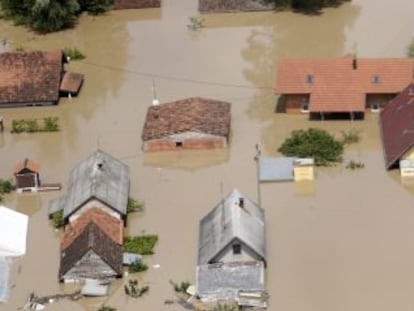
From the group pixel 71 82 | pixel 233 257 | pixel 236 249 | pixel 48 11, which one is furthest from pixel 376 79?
pixel 48 11

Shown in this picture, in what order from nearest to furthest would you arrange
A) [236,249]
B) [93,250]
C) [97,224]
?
[236,249]
[93,250]
[97,224]

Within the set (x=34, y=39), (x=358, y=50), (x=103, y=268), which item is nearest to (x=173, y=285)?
(x=103, y=268)

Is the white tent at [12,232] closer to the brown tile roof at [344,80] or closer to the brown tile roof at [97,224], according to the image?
the brown tile roof at [97,224]

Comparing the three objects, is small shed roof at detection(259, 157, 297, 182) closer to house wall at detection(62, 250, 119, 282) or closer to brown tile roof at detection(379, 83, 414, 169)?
brown tile roof at detection(379, 83, 414, 169)

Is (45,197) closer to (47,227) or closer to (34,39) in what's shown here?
(47,227)

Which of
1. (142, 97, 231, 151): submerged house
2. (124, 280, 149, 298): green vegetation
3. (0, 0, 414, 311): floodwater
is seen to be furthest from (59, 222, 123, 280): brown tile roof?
(142, 97, 231, 151): submerged house

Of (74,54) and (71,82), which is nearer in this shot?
(71,82)

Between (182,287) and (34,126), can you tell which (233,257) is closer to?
(182,287)
